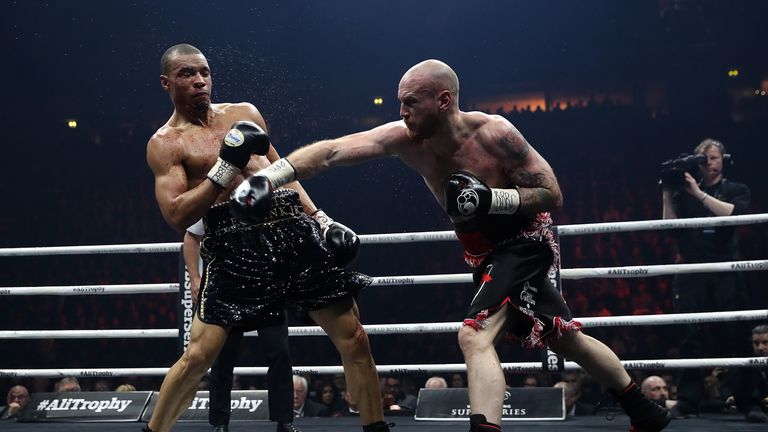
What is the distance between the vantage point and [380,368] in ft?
11.2

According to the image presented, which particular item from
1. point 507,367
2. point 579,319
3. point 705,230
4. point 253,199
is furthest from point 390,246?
point 253,199

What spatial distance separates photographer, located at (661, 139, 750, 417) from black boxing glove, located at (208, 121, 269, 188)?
2.29 metres

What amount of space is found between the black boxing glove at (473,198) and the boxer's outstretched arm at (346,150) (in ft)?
0.85

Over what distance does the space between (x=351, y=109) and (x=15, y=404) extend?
6.11 m

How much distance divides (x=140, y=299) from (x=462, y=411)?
430cm

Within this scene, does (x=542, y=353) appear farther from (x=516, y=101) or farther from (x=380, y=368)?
(x=516, y=101)

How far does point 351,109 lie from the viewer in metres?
9.55

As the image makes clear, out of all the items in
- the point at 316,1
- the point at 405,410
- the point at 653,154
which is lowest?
the point at 405,410

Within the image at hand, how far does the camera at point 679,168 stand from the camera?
373cm

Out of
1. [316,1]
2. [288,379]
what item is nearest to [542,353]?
[288,379]

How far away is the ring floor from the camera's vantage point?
3.10m

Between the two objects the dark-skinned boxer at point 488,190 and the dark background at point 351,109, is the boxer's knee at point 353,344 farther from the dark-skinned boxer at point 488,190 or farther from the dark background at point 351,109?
the dark background at point 351,109

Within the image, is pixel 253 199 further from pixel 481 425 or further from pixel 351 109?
pixel 351 109

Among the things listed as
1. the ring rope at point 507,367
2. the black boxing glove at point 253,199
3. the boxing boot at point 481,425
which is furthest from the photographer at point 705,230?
the black boxing glove at point 253,199
